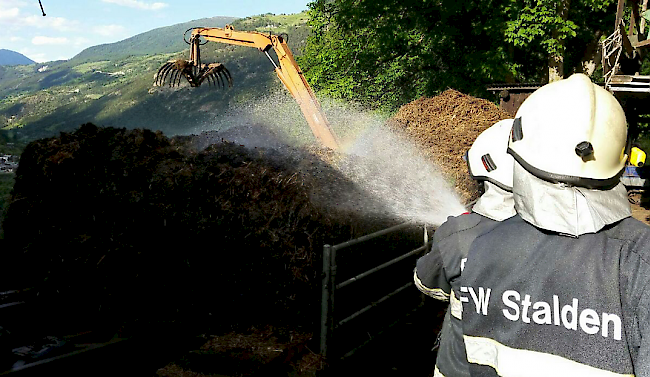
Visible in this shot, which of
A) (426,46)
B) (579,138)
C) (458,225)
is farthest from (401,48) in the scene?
(579,138)

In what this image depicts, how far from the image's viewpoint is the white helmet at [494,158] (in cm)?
233

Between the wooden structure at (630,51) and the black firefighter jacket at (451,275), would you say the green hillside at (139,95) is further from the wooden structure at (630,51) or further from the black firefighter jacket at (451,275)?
the black firefighter jacket at (451,275)

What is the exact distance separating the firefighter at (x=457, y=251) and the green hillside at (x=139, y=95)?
57.0m

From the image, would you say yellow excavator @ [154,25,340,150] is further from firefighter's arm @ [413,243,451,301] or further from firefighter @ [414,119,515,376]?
firefighter's arm @ [413,243,451,301]

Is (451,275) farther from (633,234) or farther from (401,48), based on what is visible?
(401,48)

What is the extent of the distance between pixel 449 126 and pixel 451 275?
19.7 ft

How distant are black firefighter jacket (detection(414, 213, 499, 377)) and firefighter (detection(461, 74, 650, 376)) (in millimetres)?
244

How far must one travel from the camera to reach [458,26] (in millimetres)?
19062

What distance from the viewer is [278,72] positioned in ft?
32.5

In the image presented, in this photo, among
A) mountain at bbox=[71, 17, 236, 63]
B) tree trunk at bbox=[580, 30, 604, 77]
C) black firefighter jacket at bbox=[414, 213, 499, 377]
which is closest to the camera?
black firefighter jacket at bbox=[414, 213, 499, 377]

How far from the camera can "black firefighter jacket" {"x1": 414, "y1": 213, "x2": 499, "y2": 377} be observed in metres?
2.05

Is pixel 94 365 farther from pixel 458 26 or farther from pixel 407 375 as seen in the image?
pixel 458 26

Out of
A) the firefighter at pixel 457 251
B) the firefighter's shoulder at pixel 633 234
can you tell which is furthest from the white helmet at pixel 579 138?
the firefighter at pixel 457 251

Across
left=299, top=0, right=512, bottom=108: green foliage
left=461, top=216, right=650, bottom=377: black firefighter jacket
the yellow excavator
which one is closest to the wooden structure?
left=299, top=0, right=512, bottom=108: green foliage
